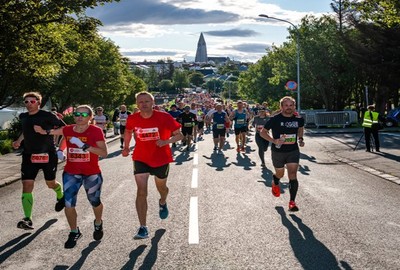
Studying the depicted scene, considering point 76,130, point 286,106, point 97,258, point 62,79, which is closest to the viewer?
point 97,258

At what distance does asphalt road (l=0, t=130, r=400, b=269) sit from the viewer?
213 inches

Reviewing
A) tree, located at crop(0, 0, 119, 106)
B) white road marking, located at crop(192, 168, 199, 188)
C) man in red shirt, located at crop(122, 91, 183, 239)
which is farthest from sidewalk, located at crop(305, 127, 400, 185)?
tree, located at crop(0, 0, 119, 106)

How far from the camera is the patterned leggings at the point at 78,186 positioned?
20.1 ft

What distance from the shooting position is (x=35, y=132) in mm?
7293

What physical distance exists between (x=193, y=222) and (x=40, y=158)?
2426 millimetres

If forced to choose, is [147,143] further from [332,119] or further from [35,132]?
[332,119]

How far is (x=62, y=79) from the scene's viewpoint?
33.4 meters

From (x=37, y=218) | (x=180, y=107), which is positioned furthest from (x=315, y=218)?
(x=180, y=107)

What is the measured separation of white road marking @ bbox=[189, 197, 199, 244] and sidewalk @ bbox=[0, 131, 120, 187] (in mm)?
5205

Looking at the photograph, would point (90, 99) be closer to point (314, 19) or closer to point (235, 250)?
point (314, 19)

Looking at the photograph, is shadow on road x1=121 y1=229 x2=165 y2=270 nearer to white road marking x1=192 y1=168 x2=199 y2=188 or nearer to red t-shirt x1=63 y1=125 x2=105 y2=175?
red t-shirt x1=63 y1=125 x2=105 y2=175

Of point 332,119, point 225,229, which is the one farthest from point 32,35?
point 332,119

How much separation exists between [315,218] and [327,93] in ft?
132

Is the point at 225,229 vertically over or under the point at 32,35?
under
